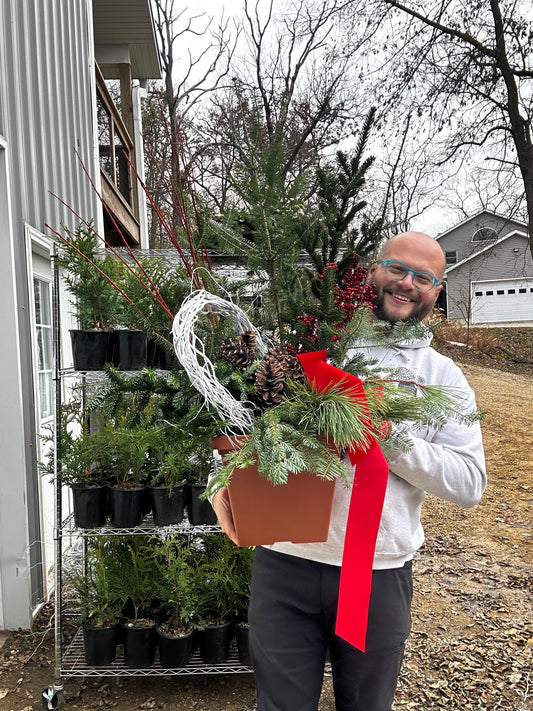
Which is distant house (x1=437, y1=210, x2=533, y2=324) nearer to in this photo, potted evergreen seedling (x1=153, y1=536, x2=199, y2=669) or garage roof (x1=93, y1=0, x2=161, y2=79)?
garage roof (x1=93, y1=0, x2=161, y2=79)

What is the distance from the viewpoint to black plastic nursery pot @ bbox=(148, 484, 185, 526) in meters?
2.69

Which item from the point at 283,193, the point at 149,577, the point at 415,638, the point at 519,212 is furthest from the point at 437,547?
the point at 519,212

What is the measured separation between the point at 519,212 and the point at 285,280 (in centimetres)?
1392

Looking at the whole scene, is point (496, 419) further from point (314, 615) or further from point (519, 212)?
point (314, 615)

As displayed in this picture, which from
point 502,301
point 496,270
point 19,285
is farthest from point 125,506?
point 496,270

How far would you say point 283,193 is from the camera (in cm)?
134

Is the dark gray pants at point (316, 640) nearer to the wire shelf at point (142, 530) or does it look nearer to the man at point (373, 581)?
the man at point (373, 581)

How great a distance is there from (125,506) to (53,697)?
2.91 feet

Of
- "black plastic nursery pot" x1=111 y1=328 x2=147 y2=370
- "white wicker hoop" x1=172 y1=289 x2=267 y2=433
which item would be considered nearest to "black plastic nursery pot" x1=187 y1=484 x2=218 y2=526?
"black plastic nursery pot" x1=111 y1=328 x2=147 y2=370

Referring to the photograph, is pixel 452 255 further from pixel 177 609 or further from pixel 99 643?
pixel 99 643

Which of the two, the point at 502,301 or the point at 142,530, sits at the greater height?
the point at 502,301

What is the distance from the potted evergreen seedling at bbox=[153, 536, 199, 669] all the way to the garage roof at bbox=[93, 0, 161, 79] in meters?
7.04

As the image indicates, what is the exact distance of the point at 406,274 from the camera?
5.14ft

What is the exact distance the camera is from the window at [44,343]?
152 inches
